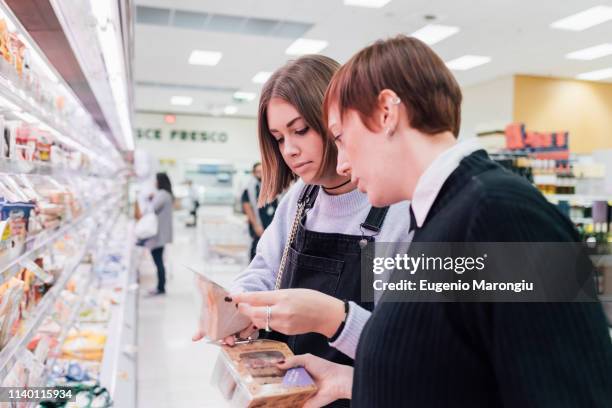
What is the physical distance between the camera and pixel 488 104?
1306cm

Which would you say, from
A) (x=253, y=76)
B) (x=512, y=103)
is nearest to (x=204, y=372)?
(x=253, y=76)

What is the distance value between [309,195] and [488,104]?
1266 cm

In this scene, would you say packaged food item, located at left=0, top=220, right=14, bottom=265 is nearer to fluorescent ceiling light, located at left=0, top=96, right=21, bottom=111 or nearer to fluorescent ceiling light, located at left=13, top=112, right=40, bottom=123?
fluorescent ceiling light, located at left=0, top=96, right=21, bottom=111

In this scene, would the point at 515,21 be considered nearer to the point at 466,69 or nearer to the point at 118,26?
the point at 466,69

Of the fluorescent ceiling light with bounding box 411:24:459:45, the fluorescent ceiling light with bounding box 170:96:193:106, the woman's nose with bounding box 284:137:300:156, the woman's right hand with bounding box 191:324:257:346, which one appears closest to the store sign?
the fluorescent ceiling light with bounding box 170:96:193:106

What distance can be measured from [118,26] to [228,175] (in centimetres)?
1813

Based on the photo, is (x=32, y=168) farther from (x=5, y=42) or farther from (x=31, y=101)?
(x=5, y=42)

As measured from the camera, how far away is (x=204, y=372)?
4031 mm

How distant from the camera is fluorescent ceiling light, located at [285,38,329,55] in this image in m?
9.76

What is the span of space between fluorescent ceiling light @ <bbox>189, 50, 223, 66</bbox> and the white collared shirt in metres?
10.4

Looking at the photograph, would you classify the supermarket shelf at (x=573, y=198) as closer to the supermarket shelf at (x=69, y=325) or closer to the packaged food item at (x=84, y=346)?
the supermarket shelf at (x=69, y=325)

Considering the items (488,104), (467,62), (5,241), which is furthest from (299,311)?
(488,104)

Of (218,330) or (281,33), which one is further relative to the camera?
(281,33)

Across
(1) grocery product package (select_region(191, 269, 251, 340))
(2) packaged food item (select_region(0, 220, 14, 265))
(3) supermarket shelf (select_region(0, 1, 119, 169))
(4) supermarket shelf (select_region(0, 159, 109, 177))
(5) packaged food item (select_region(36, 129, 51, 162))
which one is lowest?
(1) grocery product package (select_region(191, 269, 251, 340))
